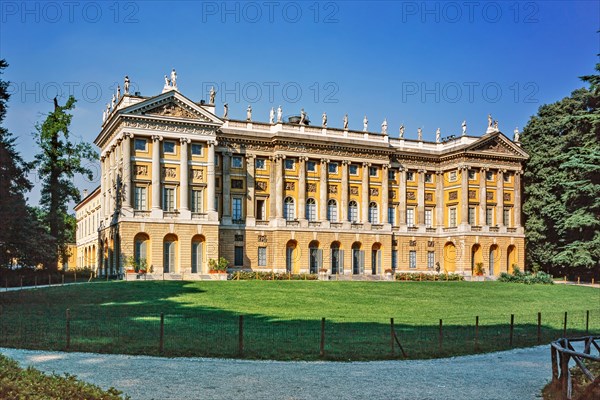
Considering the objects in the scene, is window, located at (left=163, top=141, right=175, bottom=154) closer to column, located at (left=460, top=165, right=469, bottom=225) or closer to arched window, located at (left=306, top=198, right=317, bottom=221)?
arched window, located at (left=306, top=198, right=317, bottom=221)

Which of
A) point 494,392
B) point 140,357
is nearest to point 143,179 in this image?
point 140,357

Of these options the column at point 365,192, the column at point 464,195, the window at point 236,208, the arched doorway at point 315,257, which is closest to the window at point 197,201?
the window at point 236,208

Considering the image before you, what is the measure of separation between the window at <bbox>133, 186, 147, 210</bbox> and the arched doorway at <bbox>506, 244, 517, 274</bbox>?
125 feet

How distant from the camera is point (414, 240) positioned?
69.4m

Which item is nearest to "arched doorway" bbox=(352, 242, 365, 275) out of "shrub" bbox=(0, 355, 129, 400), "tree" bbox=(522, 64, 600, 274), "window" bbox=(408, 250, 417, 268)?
"window" bbox=(408, 250, 417, 268)

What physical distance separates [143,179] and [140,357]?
37.9 m

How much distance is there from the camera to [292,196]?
63.5 m

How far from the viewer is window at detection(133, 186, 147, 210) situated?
53938 mm

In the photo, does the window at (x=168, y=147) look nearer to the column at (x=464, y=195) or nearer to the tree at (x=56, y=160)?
the tree at (x=56, y=160)

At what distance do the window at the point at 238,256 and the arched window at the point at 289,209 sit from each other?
5.57 m

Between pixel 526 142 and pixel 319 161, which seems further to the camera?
pixel 526 142

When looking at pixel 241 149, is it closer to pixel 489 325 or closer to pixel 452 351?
pixel 489 325

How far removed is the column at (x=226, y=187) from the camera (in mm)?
60000

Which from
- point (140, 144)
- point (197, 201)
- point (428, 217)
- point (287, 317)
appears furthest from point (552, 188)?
point (287, 317)
